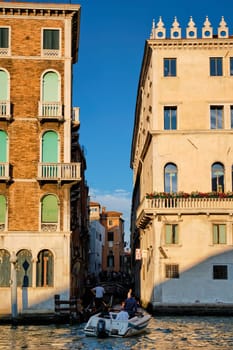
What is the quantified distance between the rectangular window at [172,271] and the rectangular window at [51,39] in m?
12.9

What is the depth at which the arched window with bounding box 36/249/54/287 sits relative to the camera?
3058cm

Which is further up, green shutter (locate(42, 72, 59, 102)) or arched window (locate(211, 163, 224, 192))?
green shutter (locate(42, 72, 59, 102))

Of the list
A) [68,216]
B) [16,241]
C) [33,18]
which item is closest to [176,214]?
[68,216]

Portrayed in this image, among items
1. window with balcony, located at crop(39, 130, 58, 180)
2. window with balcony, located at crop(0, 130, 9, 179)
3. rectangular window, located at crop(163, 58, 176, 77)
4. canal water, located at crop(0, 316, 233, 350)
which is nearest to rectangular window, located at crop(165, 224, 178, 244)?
canal water, located at crop(0, 316, 233, 350)

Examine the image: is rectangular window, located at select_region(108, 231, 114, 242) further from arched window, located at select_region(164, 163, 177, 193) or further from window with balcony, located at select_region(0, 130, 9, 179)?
window with balcony, located at select_region(0, 130, 9, 179)

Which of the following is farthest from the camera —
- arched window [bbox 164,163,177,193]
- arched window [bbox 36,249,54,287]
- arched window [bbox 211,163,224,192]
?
arched window [bbox 164,163,177,193]

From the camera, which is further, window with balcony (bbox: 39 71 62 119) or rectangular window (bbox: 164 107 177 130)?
rectangular window (bbox: 164 107 177 130)

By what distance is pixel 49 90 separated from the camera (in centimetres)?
3225

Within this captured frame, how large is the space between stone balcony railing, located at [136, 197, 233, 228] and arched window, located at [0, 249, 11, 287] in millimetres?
8405

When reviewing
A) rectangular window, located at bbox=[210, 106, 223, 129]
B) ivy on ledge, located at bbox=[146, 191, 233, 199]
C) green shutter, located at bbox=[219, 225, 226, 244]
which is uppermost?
rectangular window, located at bbox=[210, 106, 223, 129]

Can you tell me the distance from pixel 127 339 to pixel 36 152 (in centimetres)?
1168

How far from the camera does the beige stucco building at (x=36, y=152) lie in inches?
1203

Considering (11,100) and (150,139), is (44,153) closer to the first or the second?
(11,100)

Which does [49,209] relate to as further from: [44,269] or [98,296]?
[98,296]
